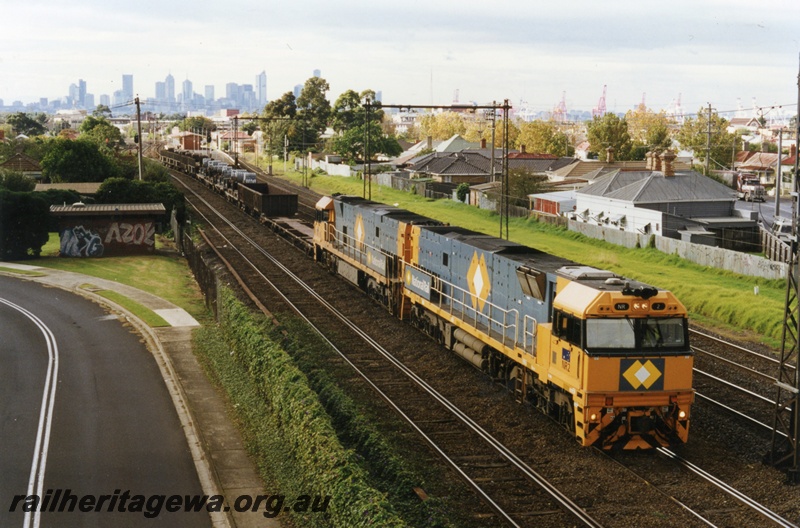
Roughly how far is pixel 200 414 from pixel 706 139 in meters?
115

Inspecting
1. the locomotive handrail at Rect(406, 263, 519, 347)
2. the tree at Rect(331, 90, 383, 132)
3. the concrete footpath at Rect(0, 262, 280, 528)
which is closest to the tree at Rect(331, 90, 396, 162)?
the tree at Rect(331, 90, 383, 132)

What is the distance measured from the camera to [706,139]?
126m

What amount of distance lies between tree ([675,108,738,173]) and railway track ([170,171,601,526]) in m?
95.4

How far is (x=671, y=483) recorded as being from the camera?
20.1m

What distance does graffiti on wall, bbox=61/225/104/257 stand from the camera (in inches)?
2221

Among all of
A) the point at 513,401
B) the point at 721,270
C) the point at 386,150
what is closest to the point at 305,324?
the point at 513,401

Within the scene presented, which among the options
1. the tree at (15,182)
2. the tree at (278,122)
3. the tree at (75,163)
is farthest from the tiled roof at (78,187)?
the tree at (278,122)

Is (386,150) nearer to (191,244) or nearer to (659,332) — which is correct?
(191,244)

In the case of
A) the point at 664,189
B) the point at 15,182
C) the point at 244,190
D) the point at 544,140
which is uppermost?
the point at 544,140

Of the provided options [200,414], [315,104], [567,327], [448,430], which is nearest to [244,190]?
[200,414]

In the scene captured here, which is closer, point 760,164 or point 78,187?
point 78,187

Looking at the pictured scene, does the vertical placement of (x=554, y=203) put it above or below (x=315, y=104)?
below

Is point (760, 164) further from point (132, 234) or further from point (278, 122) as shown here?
point (132, 234)

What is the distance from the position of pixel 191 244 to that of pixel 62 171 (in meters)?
36.2
